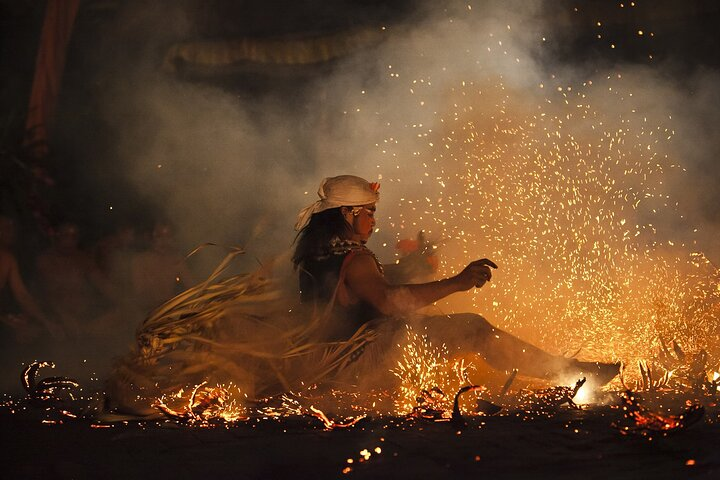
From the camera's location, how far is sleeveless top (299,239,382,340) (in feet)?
17.2

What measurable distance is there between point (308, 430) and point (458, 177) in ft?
13.2

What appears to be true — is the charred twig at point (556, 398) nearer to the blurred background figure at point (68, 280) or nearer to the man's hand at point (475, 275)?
the man's hand at point (475, 275)

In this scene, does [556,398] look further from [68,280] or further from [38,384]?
[68,280]

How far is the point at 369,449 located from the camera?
3.88 meters

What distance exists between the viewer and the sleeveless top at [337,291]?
5.25m

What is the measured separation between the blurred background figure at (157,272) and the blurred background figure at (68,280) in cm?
36

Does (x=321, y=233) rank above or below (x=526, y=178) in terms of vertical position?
below

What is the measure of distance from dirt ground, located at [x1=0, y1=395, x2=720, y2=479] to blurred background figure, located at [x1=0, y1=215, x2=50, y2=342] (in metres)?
3.25

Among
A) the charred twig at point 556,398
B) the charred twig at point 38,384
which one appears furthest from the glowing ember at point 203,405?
the charred twig at point 556,398

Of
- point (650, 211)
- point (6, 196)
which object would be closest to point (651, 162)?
point (650, 211)

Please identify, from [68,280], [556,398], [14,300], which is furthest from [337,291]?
[14,300]

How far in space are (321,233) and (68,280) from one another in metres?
3.61

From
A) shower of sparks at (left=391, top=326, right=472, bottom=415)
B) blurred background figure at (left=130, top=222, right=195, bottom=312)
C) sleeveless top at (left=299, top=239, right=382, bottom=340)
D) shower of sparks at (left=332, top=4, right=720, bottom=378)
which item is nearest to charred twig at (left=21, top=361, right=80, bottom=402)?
sleeveless top at (left=299, top=239, right=382, bottom=340)

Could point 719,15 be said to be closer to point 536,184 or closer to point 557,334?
point 536,184
